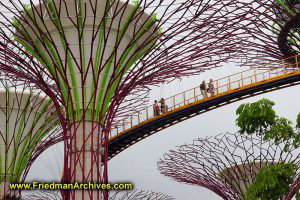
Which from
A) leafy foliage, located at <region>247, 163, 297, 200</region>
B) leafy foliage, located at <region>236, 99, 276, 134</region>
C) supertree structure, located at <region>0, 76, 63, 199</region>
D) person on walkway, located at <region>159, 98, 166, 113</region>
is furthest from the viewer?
person on walkway, located at <region>159, 98, 166, 113</region>

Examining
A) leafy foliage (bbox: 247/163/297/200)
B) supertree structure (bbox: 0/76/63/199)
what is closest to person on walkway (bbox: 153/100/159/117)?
supertree structure (bbox: 0/76/63/199)

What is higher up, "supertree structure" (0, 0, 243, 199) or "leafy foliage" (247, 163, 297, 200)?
"supertree structure" (0, 0, 243, 199)

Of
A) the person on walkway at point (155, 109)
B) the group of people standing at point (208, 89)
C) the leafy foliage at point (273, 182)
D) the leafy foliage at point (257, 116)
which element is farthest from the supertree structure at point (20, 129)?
the leafy foliage at point (273, 182)

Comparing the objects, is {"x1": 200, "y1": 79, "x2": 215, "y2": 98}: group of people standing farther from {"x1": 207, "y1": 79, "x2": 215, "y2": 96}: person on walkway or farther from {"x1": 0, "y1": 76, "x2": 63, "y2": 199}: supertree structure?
{"x1": 0, "y1": 76, "x2": 63, "y2": 199}: supertree structure

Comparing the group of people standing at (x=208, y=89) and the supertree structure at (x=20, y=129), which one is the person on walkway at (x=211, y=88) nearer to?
the group of people standing at (x=208, y=89)

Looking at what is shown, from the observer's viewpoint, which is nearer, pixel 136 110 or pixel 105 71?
pixel 105 71

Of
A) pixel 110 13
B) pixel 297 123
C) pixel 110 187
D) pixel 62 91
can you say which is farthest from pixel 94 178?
pixel 297 123

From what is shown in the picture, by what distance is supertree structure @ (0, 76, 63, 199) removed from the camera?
22219mm

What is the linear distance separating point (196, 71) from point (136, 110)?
9.50 meters

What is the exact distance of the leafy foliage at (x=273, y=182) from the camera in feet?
42.1

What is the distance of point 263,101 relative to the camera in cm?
1552

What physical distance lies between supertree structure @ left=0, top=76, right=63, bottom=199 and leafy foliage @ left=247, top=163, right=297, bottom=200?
12.0 metres

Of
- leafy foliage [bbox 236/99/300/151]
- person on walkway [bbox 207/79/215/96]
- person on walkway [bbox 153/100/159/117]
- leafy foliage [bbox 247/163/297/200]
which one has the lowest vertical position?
leafy foliage [bbox 247/163/297/200]

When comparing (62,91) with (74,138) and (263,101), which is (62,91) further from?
(263,101)
